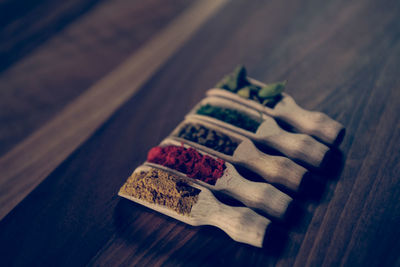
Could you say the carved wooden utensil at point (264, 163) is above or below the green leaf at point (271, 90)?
below

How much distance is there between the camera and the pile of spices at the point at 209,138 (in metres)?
1.23

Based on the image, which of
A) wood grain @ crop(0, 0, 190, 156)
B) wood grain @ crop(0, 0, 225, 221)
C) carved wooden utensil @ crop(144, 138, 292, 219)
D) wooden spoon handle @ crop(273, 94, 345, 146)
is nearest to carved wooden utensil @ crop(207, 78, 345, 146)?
wooden spoon handle @ crop(273, 94, 345, 146)

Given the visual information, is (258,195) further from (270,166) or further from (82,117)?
(82,117)

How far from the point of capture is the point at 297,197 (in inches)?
44.3

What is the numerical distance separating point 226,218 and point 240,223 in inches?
2.0

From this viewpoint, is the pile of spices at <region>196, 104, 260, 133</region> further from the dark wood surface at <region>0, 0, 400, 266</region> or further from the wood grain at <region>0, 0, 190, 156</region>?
the wood grain at <region>0, 0, 190, 156</region>

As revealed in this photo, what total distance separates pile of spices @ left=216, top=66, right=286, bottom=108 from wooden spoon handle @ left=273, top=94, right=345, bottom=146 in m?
0.05

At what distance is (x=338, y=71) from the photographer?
5.13 feet

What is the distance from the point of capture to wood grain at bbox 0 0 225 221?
1349 mm

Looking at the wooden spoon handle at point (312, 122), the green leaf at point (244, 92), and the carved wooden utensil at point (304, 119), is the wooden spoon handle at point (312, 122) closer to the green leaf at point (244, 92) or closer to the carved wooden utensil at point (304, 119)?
the carved wooden utensil at point (304, 119)

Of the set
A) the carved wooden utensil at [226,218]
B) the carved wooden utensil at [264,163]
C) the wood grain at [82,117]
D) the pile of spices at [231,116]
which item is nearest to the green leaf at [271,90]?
the pile of spices at [231,116]

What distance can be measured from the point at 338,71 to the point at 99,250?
→ 135 centimetres

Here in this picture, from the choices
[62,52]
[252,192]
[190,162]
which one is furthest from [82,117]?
[252,192]

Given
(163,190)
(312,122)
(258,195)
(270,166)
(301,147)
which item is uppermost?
(312,122)
